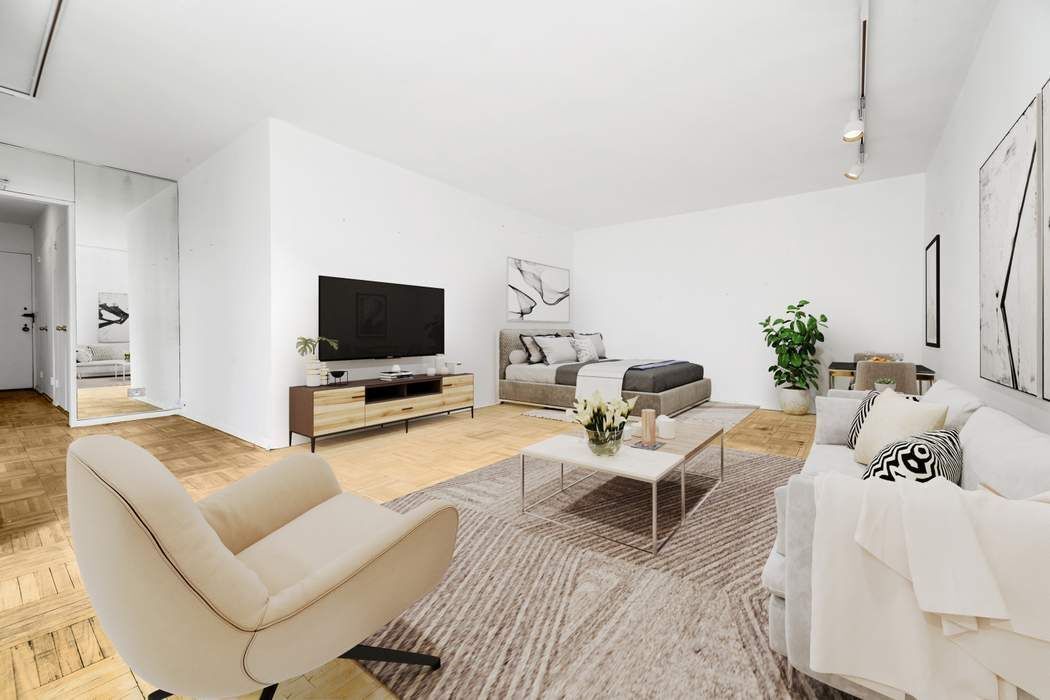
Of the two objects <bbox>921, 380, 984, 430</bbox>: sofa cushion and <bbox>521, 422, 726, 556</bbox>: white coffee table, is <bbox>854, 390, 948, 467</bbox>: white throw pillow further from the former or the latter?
<bbox>521, 422, 726, 556</bbox>: white coffee table

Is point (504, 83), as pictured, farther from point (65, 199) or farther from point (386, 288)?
point (65, 199)

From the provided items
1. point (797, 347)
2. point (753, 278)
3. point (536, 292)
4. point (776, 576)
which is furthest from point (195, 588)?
point (753, 278)

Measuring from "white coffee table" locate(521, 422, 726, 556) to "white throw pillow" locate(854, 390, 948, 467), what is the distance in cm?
77

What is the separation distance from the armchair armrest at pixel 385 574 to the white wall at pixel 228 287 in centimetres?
325

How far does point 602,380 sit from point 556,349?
1.04 meters

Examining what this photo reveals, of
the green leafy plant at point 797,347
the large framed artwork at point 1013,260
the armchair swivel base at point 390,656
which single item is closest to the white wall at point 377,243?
the armchair swivel base at point 390,656

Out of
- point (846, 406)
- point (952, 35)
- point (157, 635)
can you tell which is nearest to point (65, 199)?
point (157, 635)

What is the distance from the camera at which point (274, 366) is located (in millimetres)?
3914

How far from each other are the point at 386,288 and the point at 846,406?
3985mm

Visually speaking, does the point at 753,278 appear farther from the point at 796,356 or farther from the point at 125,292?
the point at 125,292

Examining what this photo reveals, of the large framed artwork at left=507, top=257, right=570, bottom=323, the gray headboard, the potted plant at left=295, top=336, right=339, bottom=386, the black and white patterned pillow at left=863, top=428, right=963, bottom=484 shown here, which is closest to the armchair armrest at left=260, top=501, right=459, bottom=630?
the black and white patterned pillow at left=863, top=428, right=963, bottom=484

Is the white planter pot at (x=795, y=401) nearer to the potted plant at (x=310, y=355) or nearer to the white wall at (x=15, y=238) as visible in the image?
the potted plant at (x=310, y=355)

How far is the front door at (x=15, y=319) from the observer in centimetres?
657

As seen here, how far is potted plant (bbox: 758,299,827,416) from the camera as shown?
211 inches
